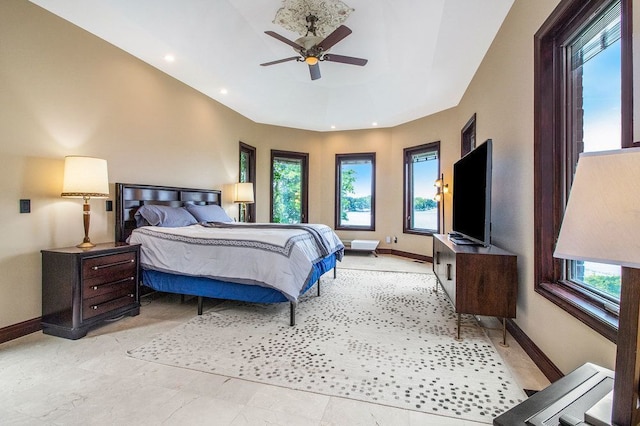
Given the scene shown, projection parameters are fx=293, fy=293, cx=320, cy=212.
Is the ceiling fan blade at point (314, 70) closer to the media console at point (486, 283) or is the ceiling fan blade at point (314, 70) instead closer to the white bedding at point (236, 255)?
the white bedding at point (236, 255)

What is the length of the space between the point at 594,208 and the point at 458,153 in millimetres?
4818

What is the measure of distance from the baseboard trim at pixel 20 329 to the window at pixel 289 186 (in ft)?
14.3

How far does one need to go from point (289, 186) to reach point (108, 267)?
179 inches

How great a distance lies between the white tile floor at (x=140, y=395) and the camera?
1.52 m

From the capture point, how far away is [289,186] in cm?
691

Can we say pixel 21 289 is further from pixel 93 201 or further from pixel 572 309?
pixel 572 309

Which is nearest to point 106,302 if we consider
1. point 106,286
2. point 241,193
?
point 106,286

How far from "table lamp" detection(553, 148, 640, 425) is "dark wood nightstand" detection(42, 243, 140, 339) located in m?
3.16

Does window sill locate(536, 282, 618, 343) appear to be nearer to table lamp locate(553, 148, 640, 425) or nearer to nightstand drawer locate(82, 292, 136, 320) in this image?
table lamp locate(553, 148, 640, 425)

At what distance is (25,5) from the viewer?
2.52 metres

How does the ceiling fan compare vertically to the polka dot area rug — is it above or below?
above

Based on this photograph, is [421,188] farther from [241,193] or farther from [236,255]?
[236,255]

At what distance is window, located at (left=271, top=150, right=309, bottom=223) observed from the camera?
21.8 ft

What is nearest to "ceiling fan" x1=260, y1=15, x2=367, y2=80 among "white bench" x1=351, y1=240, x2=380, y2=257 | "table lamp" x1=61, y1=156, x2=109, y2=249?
"table lamp" x1=61, y1=156, x2=109, y2=249
